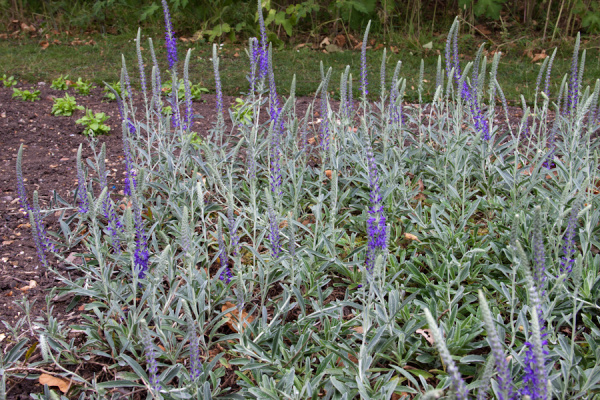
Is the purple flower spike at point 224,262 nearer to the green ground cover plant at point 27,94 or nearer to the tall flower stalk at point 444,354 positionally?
the tall flower stalk at point 444,354

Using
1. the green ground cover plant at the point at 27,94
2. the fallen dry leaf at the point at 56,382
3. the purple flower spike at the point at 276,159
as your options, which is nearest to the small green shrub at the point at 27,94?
the green ground cover plant at the point at 27,94

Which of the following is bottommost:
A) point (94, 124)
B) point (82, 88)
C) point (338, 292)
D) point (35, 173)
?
point (338, 292)

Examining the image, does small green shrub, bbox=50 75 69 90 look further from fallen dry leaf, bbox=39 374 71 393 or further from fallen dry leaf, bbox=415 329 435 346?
fallen dry leaf, bbox=415 329 435 346

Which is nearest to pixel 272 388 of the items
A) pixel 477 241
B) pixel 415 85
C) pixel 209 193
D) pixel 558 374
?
pixel 558 374

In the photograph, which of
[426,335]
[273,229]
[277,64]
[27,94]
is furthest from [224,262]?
[277,64]

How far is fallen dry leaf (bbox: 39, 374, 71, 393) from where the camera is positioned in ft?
7.16

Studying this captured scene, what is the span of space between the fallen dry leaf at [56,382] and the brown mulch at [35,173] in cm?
5

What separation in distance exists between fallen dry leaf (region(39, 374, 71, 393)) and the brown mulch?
2.0 inches

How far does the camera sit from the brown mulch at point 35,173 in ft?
8.57

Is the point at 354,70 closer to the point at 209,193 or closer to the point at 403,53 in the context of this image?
the point at 403,53

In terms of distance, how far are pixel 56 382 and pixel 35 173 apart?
226 centimetres

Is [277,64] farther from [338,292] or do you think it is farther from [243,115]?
[338,292]

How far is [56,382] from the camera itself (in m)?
2.20

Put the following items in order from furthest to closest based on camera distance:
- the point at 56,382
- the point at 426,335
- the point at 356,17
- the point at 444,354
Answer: the point at 356,17 → the point at 426,335 → the point at 56,382 → the point at 444,354
